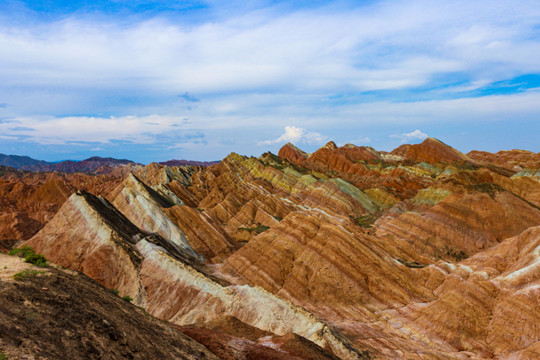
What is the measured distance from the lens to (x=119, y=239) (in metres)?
38.7

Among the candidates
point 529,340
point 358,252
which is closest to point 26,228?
point 358,252

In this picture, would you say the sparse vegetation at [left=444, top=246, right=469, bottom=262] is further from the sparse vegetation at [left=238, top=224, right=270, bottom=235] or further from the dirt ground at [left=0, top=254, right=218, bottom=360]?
the dirt ground at [left=0, top=254, right=218, bottom=360]

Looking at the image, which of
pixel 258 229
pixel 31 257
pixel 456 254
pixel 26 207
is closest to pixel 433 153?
pixel 456 254

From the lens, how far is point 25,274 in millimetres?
14469

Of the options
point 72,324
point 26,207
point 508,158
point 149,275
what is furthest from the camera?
point 508,158

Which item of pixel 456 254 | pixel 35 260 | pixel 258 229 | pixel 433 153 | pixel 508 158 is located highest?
pixel 433 153

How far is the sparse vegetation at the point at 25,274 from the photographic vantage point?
13.9 metres

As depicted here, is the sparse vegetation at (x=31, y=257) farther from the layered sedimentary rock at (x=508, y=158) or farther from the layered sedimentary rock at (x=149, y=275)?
the layered sedimentary rock at (x=508, y=158)

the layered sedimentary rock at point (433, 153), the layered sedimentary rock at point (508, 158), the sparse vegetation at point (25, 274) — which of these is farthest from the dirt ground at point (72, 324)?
the layered sedimentary rock at point (433, 153)

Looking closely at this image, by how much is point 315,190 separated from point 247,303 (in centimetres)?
7768

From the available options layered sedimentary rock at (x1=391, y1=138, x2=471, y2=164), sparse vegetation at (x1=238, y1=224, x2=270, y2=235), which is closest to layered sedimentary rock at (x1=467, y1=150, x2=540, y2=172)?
layered sedimentary rock at (x1=391, y1=138, x2=471, y2=164)

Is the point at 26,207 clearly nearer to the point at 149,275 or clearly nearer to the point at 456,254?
the point at 149,275

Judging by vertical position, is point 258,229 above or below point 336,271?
above

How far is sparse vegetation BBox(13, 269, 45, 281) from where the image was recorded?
1393 cm
